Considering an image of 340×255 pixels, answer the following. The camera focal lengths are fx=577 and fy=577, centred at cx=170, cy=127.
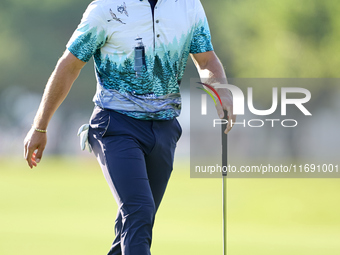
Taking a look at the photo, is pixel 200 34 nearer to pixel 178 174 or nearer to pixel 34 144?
pixel 34 144

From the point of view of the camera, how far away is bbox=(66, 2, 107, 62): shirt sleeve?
2951mm

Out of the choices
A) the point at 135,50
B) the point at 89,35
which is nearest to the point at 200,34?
the point at 135,50

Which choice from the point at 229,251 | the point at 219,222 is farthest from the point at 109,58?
the point at 219,222

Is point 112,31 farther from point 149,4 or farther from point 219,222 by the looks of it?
point 219,222

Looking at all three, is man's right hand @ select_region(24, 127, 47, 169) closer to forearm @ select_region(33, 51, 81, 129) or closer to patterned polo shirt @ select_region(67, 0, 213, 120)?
forearm @ select_region(33, 51, 81, 129)

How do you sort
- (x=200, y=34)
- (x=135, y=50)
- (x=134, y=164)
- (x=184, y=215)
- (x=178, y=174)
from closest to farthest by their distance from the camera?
(x=134, y=164)
(x=135, y=50)
(x=200, y=34)
(x=184, y=215)
(x=178, y=174)

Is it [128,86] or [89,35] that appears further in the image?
[128,86]

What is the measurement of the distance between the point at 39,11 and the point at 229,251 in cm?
1382

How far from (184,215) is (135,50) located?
5995mm

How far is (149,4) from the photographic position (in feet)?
A: 10.0

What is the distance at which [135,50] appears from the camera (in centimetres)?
302

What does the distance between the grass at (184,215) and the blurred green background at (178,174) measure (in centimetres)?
2

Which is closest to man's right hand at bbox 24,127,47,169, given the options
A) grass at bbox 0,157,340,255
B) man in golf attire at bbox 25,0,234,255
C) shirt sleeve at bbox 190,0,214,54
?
man in golf attire at bbox 25,0,234,255

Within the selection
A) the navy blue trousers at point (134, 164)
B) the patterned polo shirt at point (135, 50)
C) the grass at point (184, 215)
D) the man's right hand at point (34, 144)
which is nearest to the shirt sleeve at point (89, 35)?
the patterned polo shirt at point (135, 50)
